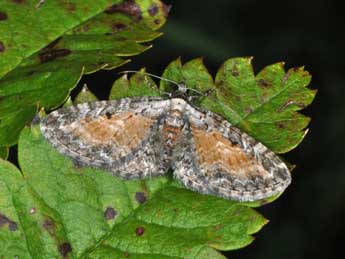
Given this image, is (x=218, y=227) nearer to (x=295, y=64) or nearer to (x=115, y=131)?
(x=115, y=131)

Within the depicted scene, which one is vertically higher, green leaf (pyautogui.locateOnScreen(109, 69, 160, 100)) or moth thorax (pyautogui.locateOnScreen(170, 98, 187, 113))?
green leaf (pyautogui.locateOnScreen(109, 69, 160, 100))

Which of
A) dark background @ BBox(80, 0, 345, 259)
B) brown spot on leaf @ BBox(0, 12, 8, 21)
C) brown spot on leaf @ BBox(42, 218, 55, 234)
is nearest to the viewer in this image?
brown spot on leaf @ BBox(42, 218, 55, 234)

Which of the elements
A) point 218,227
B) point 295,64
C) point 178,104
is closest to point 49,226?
point 218,227

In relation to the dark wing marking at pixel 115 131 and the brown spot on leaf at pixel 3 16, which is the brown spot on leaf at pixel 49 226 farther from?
the brown spot on leaf at pixel 3 16

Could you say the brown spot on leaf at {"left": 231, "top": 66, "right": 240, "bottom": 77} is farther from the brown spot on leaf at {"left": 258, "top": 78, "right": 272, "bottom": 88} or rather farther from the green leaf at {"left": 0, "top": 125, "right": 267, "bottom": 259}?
the green leaf at {"left": 0, "top": 125, "right": 267, "bottom": 259}

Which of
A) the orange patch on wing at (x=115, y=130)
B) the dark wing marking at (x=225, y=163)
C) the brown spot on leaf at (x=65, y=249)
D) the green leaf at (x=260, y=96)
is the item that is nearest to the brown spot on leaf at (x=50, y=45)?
the orange patch on wing at (x=115, y=130)

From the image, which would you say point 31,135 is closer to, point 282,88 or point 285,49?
point 282,88

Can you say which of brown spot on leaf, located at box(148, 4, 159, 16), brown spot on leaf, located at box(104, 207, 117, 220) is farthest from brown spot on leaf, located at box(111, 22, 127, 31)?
brown spot on leaf, located at box(104, 207, 117, 220)
